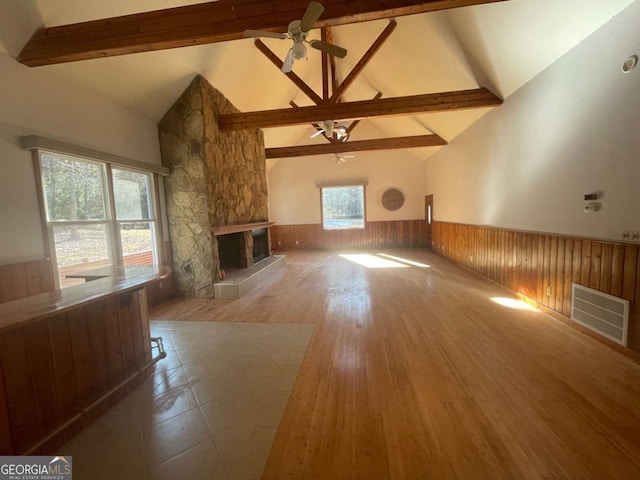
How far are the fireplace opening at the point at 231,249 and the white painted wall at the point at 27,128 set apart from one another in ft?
9.21

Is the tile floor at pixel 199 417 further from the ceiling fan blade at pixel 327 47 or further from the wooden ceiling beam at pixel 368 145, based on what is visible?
the wooden ceiling beam at pixel 368 145

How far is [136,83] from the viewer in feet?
11.9

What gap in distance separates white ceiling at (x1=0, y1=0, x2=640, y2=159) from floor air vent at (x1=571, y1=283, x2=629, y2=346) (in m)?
2.50

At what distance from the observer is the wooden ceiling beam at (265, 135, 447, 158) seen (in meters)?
6.89

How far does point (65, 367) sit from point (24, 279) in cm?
157

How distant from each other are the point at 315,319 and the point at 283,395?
1453 millimetres

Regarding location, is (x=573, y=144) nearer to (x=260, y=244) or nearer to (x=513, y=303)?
(x=513, y=303)

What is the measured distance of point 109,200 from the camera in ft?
11.8

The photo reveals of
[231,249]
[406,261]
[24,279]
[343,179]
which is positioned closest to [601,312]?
[406,261]

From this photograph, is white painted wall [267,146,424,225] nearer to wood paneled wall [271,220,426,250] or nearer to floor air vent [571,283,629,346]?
wood paneled wall [271,220,426,250]

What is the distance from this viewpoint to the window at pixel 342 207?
9.43 m

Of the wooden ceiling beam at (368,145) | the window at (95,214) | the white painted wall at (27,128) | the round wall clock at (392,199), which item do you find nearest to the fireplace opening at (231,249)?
the window at (95,214)

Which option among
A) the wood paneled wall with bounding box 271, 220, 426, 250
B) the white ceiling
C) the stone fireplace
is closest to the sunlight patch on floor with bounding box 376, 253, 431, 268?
the wood paneled wall with bounding box 271, 220, 426, 250

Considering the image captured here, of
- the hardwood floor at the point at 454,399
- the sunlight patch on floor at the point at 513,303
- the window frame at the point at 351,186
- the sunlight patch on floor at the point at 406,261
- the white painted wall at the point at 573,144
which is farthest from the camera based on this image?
the window frame at the point at 351,186
